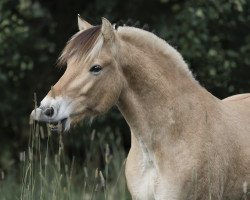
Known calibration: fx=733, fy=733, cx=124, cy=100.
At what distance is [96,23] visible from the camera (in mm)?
8227

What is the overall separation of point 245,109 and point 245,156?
1.59 ft

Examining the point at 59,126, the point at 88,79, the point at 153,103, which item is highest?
the point at 88,79

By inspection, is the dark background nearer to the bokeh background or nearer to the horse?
the bokeh background

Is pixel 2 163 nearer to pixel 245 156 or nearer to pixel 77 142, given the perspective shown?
pixel 77 142

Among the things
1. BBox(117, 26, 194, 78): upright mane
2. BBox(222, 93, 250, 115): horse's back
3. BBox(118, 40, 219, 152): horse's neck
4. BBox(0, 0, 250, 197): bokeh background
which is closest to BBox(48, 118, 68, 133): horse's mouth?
BBox(118, 40, 219, 152): horse's neck

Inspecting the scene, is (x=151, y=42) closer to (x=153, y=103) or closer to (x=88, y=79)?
(x=153, y=103)

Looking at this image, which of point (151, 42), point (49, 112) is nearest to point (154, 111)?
point (151, 42)

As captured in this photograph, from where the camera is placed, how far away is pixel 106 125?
8.52 meters

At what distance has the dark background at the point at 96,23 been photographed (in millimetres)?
7516

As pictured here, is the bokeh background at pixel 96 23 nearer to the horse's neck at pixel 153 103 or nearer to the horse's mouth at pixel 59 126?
the horse's neck at pixel 153 103

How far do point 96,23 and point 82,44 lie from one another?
3.49 metres

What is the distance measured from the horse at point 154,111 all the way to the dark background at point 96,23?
7.68 feet

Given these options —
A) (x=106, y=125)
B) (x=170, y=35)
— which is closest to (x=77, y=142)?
(x=106, y=125)

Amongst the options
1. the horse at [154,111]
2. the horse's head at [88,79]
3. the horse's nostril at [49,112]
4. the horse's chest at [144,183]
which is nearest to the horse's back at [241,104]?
the horse at [154,111]
